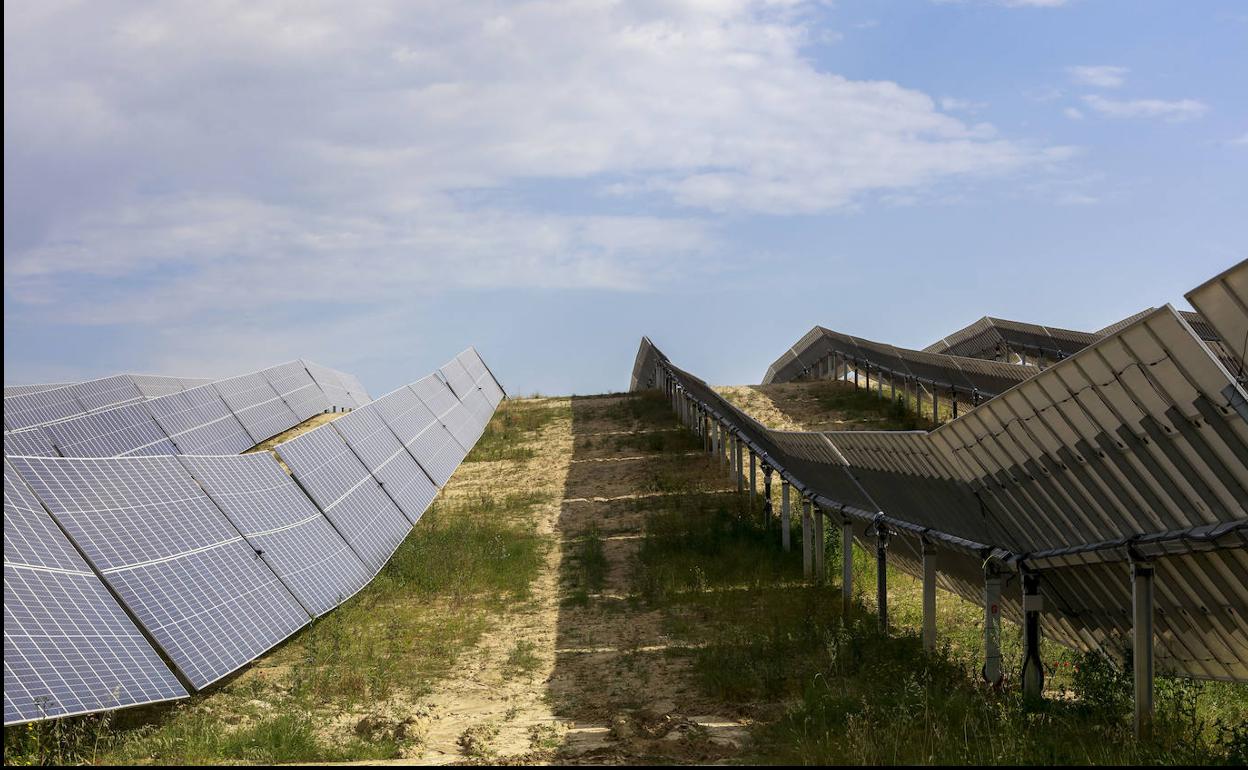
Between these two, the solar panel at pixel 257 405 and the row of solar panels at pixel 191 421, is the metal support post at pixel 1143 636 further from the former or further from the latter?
the solar panel at pixel 257 405

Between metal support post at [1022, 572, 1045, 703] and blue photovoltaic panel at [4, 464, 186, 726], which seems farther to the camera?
metal support post at [1022, 572, 1045, 703]

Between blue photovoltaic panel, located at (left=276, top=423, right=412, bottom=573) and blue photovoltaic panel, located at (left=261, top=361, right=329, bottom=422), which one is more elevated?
blue photovoltaic panel, located at (left=261, top=361, right=329, bottom=422)

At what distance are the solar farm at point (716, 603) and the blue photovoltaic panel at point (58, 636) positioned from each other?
0.03 metres

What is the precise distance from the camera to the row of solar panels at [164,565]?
10.3 m

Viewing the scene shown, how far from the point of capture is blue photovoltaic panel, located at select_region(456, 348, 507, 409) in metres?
48.9

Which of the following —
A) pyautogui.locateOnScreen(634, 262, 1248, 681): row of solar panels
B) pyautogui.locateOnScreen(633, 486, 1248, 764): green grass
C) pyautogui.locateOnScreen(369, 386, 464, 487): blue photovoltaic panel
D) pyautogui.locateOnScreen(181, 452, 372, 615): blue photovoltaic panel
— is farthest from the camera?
pyautogui.locateOnScreen(369, 386, 464, 487): blue photovoltaic panel

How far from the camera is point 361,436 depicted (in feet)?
78.8

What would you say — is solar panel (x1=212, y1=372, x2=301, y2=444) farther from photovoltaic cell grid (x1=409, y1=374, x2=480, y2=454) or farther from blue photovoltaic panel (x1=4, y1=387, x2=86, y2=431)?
photovoltaic cell grid (x1=409, y1=374, x2=480, y2=454)

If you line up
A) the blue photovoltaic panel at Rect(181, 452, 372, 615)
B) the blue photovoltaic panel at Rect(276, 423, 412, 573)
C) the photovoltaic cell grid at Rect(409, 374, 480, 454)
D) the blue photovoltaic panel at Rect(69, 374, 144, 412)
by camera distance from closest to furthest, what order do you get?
1. the blue photovoltaic panel at Rect(181, 452, 372, 615)
2. the blue photovoltaic panel at Rect(276, 423, 412, 573)
3. the photovoltaic cell grid at Rect(409, 374, 480, 454)
4. the blue photovoltaic panel at Rect(69, 374, 144, 412)

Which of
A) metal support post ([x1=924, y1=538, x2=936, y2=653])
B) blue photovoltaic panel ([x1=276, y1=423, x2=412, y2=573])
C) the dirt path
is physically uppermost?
blue photovoltaic panel ([x1=276, y1=423, x2=412, y2=573])

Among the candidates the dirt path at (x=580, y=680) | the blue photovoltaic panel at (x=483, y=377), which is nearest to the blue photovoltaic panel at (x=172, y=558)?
the dirt path at (x=580, y=680)

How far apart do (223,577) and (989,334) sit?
43459mm

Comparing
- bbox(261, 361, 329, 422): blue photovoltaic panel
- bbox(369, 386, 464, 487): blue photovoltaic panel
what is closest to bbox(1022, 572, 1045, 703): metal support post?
bbox(369, 386, 464, 487): blue photovoltaic panel

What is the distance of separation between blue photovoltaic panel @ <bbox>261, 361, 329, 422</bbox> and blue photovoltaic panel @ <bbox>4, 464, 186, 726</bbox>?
31567mm
